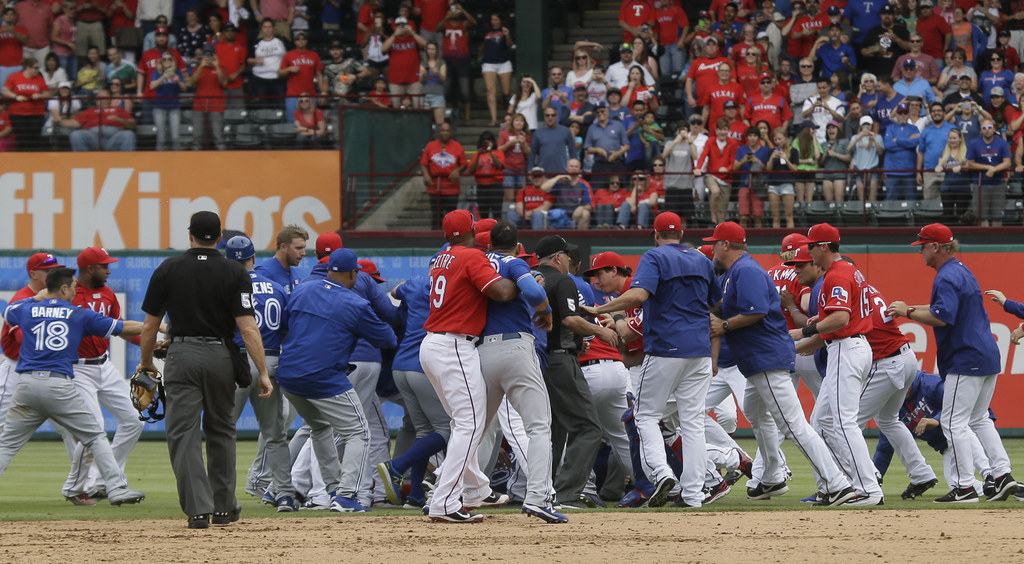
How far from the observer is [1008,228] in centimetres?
1692

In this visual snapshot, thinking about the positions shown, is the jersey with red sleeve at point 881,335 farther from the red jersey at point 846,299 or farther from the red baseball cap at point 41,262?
the red baseball cap at point 41,262

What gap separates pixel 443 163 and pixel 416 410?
9.40 m

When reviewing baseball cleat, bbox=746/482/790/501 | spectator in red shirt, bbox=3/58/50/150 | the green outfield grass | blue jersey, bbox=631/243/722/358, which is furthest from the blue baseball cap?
spectator in red shirt, bbox=3/58/50/150

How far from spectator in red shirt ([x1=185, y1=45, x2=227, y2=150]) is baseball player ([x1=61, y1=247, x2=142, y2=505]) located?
9.19m

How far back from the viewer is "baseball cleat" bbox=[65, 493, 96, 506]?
34.2 feet

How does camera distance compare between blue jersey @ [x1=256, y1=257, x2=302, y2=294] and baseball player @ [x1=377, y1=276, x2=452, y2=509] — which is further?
blue jersey @ [x1=256, y1=257, x2=302, y2=294]

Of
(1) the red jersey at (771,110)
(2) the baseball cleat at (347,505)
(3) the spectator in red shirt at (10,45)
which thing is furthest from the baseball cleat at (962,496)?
(3) the spectator in red shirt at (10,45)

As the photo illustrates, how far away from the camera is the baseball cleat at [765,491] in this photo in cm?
1021

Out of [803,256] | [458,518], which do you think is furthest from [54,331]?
[803,256]

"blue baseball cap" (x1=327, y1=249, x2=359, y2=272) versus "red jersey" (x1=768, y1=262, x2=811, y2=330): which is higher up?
"blue baseball cap" (x1=327, y1=249, x2=359, y2=272)

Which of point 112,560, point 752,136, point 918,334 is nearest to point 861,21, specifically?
point 752,136

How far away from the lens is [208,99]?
66.3 feet

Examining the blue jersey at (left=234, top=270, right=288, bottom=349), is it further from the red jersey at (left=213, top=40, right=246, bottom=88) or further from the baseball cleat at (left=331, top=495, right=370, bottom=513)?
the red jersey at (left=213, top=40, right=246, bottom=88)

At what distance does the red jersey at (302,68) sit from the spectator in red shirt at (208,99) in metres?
1.05
